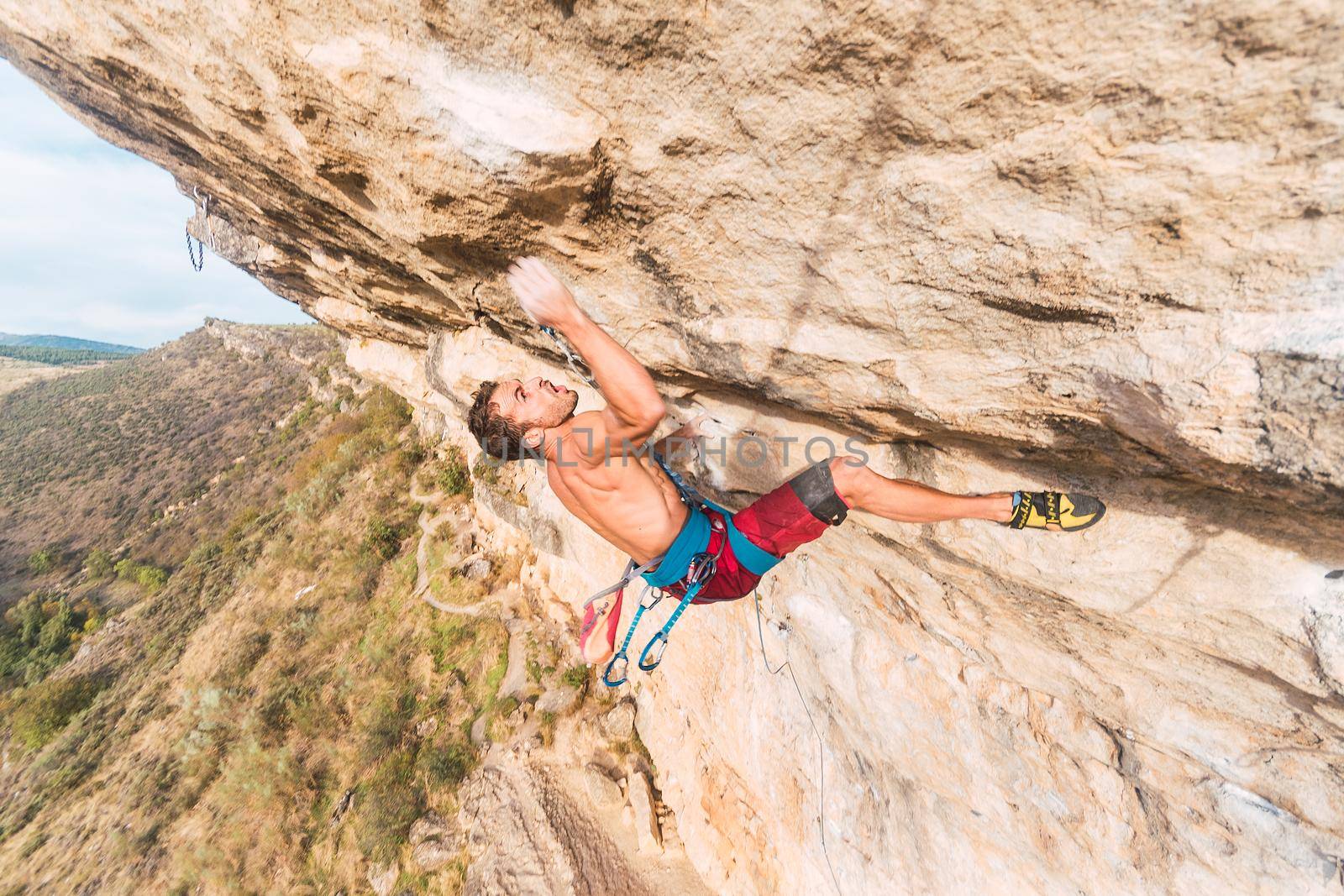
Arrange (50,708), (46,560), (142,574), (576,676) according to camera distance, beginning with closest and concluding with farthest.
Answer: (576,676) → (50,708) → (142,574) → (46,560)

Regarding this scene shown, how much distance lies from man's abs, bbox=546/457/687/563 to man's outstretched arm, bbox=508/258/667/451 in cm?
62

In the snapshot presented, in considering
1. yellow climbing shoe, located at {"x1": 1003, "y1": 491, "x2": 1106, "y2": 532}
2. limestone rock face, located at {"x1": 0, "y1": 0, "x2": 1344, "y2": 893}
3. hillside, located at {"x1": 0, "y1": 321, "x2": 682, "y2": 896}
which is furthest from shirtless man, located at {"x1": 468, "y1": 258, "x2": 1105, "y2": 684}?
hillside, located at {"x1": 0, "y1": 321, "x2": 682, "y2": 896}

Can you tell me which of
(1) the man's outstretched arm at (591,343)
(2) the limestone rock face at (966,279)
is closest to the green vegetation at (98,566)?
(2) the limestone rock face at (966,279)

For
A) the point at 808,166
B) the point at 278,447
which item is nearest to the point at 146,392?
the point at 278,447

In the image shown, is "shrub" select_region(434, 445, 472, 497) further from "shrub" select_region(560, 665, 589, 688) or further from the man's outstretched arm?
the man's outstretched arm

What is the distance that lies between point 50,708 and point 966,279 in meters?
22.5

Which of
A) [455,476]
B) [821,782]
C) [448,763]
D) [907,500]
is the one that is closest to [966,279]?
[907,500]

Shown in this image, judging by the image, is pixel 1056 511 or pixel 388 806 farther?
pixel 388 806

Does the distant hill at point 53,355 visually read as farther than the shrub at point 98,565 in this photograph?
Yes

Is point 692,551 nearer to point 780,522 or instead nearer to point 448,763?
point 780,522

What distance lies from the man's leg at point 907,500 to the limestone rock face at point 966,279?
0.68 ft

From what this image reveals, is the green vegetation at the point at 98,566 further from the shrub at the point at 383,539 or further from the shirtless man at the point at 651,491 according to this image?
the shirtless man at the point at 651,491

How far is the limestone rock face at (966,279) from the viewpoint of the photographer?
1264 mm

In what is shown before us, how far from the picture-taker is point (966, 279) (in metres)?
1.70
